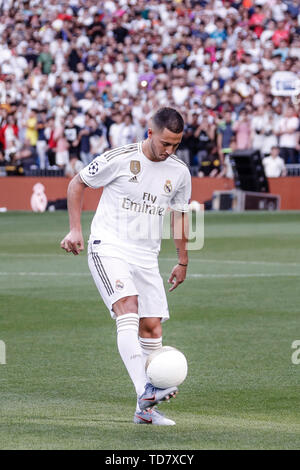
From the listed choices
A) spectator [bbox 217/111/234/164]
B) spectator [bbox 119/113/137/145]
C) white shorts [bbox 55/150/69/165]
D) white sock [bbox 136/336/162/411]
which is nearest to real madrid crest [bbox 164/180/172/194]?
white sock [bbox 136/336/162/411]

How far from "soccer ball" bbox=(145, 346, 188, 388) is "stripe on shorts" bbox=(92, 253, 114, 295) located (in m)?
0.59

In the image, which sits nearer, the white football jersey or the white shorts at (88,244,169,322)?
the white shorts at (88,244,169,322)

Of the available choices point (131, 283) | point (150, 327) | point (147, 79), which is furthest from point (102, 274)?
point (147, 79)

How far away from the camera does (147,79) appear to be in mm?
33250

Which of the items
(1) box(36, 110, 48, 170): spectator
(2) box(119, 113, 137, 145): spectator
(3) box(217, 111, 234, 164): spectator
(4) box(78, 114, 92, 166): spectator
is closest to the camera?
(3) box(217, 111, 234, 164): spectator

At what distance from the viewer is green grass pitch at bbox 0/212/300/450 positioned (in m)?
6.79

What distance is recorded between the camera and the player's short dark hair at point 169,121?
7230 mm

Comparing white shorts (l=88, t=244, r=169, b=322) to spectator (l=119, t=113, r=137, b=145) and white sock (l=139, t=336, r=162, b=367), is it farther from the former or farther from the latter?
spectator (l=119, t=113, r=137, b=145)

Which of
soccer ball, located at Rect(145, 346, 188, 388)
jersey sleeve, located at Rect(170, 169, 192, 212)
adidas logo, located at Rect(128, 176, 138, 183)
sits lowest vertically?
soccer ball, located at Rect(145, 346, 188, 388)

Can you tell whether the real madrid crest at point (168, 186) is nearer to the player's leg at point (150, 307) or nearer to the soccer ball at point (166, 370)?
the player's leg at point (150, 307)

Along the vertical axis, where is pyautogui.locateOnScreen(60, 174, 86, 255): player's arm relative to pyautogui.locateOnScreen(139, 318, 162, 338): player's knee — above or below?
above
